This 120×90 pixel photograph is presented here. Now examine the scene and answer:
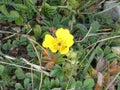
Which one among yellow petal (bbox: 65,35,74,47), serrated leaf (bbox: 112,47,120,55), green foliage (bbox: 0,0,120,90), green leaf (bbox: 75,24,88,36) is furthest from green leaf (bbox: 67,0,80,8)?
serrated leaf (bbox: 112,47,120,55)

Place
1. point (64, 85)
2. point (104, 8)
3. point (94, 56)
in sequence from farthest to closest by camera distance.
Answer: point (104, 8) < point (94, 56) < point (64, 85)

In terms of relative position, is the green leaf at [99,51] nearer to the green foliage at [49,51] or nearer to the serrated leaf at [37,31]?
the green foliage at [49,51]

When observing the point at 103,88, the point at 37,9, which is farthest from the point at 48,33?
the point at 103,88

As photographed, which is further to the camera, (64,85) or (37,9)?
(37,9)

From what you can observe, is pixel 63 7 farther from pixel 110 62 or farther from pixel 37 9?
pixel 110 62

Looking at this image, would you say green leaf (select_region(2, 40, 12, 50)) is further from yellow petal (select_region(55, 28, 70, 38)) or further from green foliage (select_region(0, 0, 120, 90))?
yellow petal (select_region(55, 28, 70, 38))

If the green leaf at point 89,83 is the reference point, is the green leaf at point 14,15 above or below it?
above

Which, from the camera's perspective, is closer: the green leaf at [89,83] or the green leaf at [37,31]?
the green leaf at [89,83]

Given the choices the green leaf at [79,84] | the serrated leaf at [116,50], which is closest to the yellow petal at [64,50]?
the green leaf at [79,84]

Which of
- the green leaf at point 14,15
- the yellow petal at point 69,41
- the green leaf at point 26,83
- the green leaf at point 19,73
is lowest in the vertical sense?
the green leaf at point 26,83
